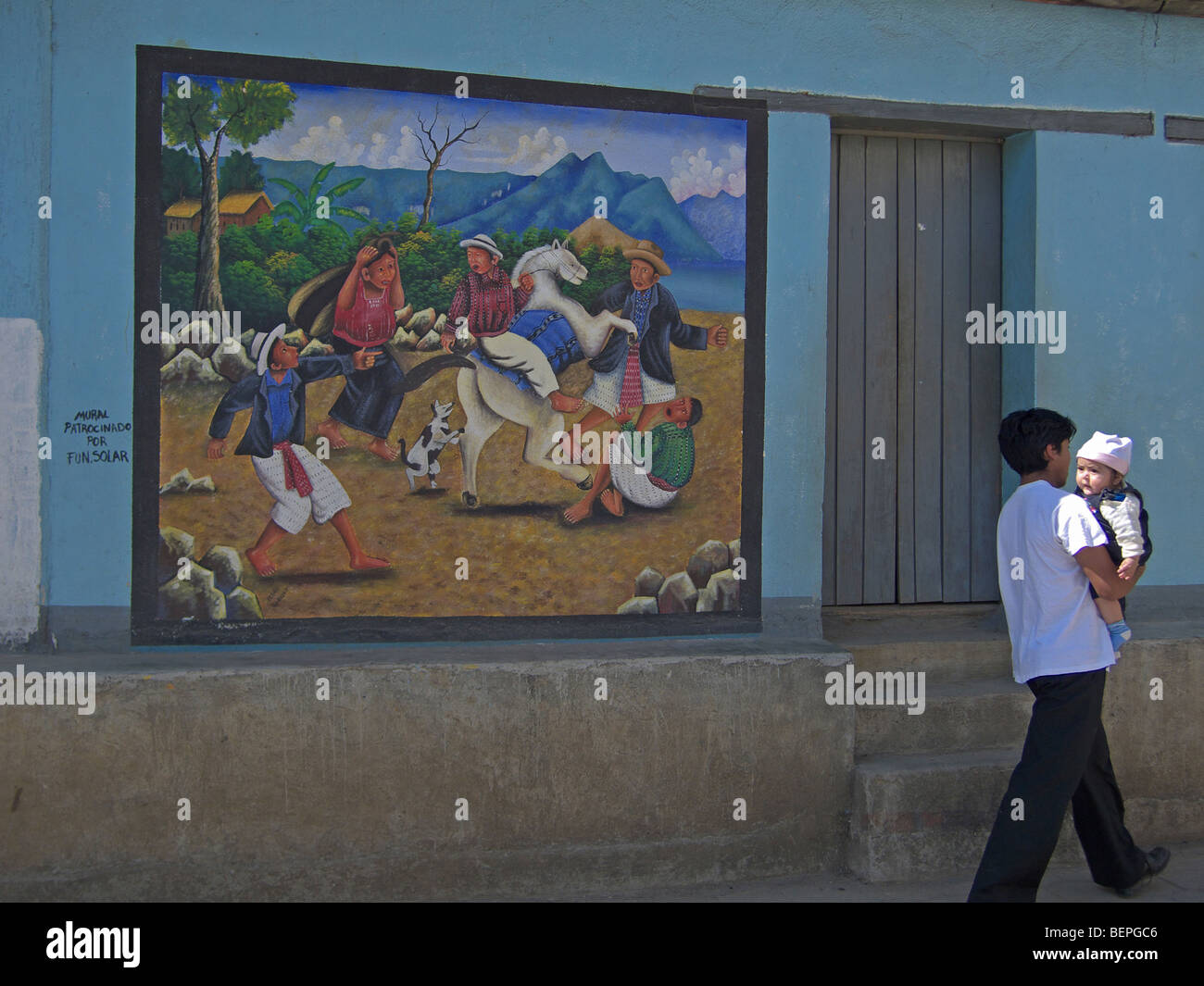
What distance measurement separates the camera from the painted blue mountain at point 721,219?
5262 millimetres

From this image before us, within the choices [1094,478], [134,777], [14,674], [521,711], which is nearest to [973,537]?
[1094,478]

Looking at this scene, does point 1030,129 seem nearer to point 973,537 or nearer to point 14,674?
point 973,537

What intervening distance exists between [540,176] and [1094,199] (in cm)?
283

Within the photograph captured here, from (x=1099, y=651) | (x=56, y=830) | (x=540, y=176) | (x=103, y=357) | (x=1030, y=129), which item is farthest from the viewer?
(x=1030, y=129)

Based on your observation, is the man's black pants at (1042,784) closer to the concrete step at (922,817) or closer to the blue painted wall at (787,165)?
the concrete step at (922,817)

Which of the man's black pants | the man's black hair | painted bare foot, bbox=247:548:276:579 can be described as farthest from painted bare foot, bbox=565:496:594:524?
the man's black pants

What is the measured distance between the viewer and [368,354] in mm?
4938

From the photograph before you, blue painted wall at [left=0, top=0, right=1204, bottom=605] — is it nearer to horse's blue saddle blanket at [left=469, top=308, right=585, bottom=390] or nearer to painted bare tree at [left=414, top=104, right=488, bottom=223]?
painted bare tree at [left=414, top=104, right=488, bottom=223]

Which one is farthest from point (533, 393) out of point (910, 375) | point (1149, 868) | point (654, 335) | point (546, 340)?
point (1149, 868)

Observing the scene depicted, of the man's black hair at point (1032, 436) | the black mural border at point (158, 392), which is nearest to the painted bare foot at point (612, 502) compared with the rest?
the black mural border at point (158, 392)

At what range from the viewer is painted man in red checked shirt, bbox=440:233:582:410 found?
503 centimetres

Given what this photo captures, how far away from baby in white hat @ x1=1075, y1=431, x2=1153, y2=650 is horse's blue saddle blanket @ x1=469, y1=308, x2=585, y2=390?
2196mm

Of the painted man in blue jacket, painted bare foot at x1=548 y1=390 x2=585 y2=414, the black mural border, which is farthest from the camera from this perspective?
painted bare foot at x1=548 y1=390 x2=585 y2=414

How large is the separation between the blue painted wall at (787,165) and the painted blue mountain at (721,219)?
0.18 meters
